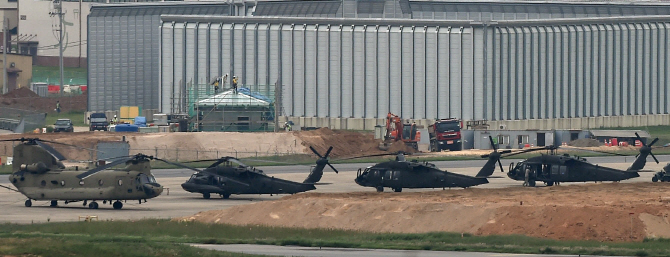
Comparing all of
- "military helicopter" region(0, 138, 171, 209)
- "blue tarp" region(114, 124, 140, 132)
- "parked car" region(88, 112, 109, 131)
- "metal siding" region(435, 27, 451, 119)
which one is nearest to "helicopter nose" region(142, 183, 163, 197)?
"military helicopter" region(0, 138, 171, 209)

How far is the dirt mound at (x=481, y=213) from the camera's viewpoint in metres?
43.1

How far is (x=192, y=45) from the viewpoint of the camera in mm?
119250

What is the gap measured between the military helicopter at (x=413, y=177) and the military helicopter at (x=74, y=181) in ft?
38.4

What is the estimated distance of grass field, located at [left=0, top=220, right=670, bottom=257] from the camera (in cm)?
3481

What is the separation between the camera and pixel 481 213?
4572 cm

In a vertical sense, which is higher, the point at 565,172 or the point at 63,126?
the point at 63,126

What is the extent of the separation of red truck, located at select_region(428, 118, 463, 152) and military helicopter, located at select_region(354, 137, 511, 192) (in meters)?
35.7

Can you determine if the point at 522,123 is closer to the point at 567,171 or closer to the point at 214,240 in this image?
the point at 567,171

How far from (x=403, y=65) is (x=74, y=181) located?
60.4m

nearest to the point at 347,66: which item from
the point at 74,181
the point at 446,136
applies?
the point at 446,136

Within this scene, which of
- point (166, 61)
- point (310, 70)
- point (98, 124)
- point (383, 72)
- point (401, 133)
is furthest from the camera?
point (166, 61)

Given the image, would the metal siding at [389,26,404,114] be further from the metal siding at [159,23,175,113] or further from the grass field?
the grass field

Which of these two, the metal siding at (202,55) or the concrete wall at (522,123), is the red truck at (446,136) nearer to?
the concrete wall at (522,123)

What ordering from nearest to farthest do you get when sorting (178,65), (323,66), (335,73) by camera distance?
(335,73)
(323,66)
(178,65)
